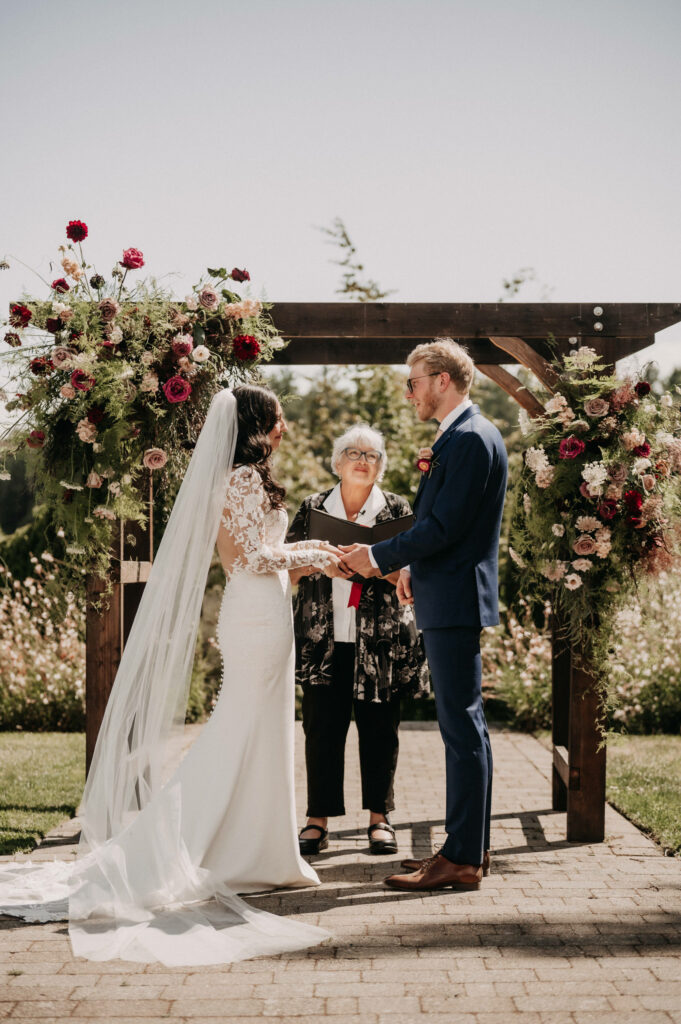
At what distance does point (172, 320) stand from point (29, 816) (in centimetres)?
302

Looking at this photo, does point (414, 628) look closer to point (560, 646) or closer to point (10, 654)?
point (560, 646)

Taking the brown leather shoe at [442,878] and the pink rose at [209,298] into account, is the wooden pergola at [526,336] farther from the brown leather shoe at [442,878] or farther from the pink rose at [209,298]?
the brown leather shoe at [442,878]

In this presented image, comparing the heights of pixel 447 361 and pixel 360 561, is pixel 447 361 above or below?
above

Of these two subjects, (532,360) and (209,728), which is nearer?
(209,728)

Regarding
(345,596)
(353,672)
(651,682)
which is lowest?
(651,682)

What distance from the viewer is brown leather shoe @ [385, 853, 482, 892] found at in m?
4.43

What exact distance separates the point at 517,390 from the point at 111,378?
7.28 ft

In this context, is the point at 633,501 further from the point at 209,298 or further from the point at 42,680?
the point at 42,680

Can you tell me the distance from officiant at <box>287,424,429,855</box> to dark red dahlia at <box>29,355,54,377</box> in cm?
155

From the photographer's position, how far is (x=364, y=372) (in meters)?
14.1

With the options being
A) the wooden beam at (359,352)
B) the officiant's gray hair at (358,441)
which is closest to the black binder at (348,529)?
the officiant's gray hair at (358,441)

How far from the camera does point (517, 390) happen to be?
5617 mm

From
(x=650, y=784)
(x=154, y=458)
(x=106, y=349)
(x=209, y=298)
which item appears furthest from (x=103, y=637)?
(x=650, y=784)

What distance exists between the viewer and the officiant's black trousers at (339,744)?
528 centimetres
